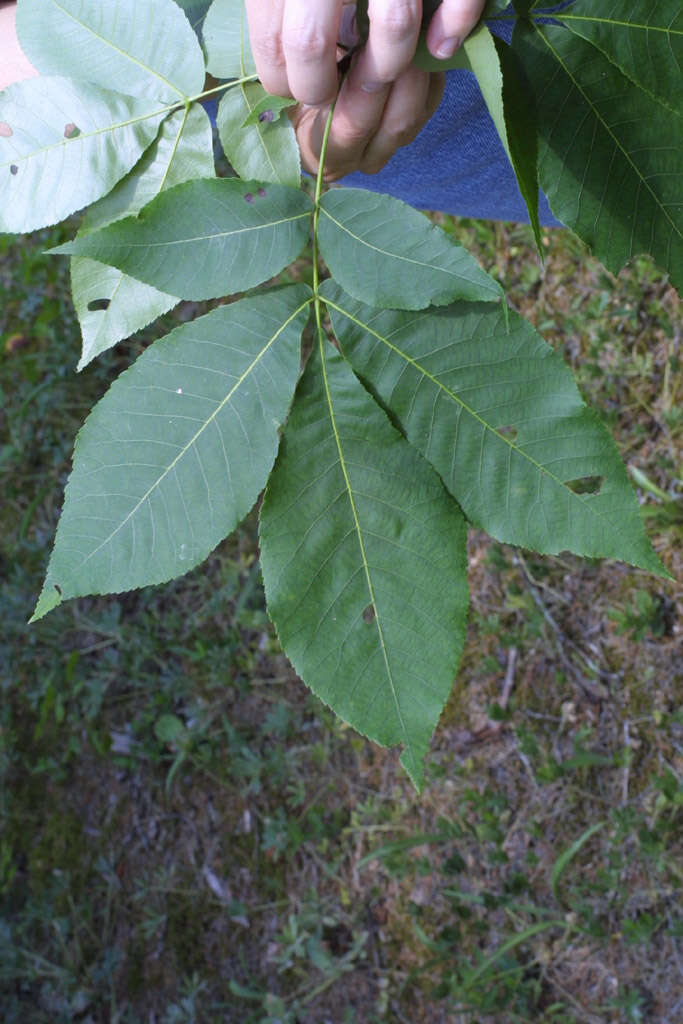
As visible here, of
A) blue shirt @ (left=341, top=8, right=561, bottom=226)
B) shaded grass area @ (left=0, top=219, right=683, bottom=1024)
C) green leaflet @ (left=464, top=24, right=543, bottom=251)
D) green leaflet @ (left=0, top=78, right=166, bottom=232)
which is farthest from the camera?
shaded grass area @ (left=0, top=219, right=683, bottom=1024)

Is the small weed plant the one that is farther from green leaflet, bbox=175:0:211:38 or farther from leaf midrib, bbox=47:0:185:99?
green leaflet, bbox=175:0:211:38

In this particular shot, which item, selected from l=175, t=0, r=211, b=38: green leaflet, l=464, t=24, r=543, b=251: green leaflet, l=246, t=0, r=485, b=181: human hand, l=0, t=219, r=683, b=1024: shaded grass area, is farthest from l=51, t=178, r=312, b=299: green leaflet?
l=0, t=219, r=683, b=1024: shaded grass area

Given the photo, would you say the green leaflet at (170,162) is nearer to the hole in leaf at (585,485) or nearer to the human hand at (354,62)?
the human hand at (354,62)

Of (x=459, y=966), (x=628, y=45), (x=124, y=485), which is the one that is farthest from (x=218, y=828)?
(x=628, y=45)

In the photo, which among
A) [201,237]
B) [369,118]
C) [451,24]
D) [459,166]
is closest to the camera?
[451,24]

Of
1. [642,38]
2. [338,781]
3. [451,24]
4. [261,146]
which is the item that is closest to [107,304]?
[261,146]

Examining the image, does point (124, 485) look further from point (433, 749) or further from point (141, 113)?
point (433, 749)

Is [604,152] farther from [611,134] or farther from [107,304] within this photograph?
[107,304]
